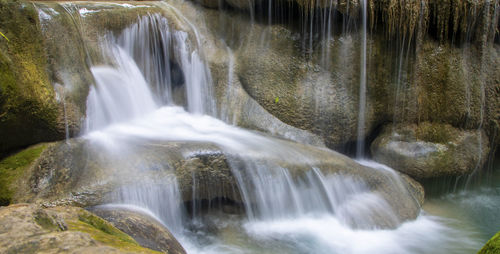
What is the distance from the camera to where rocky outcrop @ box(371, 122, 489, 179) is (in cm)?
637

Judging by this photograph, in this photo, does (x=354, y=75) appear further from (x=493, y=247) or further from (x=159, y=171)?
(x=493, y=247)

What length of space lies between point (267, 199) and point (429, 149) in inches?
126

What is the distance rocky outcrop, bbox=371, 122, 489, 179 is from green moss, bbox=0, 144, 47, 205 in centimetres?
505

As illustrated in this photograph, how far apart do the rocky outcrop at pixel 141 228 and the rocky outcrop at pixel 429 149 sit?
13.9 feet

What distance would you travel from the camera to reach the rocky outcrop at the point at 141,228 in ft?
10.3

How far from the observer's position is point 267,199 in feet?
15.8

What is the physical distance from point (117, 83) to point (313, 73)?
121 inches

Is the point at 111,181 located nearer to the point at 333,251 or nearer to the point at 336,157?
the point at 333,251

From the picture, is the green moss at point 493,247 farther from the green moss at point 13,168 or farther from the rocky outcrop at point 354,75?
the rocky outcrop at point 354,75

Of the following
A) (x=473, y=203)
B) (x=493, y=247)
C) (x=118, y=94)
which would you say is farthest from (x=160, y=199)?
(x=473, y=203)

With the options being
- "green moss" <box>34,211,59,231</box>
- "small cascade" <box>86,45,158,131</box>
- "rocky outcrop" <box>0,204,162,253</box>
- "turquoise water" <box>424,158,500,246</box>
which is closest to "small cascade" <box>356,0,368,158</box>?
"turquoise water" <box>424,158,500,246</box>

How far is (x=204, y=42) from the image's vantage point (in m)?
6.82

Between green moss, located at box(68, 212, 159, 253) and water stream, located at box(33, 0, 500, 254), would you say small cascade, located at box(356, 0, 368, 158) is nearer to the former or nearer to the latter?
water stream, located at box(33, 0, 500, 254)

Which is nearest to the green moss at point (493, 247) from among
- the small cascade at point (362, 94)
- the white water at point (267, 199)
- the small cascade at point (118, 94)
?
the white water at point (267, 199)
